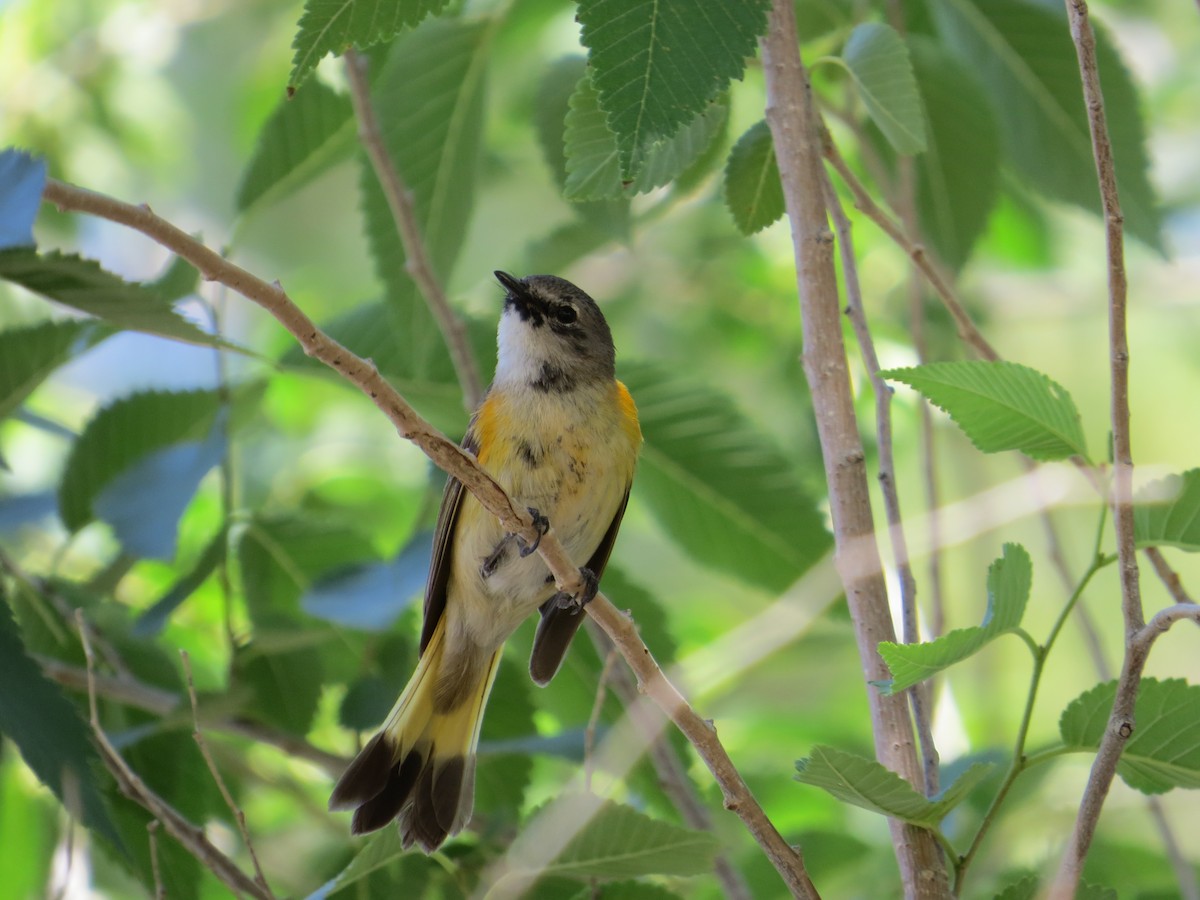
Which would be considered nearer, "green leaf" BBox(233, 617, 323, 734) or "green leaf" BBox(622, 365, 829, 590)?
"green leaf" BBox(233, 617, 323, 734)

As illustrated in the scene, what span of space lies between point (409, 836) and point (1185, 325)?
6.64 m

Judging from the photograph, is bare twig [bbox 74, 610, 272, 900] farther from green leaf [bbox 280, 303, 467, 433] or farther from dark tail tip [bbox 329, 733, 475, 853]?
green leaf [bbox 280, 303, 467, 433]

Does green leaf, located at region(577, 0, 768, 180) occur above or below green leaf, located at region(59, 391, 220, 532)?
above

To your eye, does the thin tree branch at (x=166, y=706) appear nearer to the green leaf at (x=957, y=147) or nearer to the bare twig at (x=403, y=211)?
the bare twig at (x=403, y=211)

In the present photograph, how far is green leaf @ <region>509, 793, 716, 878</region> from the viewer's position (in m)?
2.40

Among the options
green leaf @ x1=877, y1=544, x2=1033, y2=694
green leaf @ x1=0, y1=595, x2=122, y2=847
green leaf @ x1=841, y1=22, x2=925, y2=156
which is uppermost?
green leaf @ x1=841, y1=22, x2=925, y2=156

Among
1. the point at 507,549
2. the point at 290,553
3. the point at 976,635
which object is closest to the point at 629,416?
the point at 507,549

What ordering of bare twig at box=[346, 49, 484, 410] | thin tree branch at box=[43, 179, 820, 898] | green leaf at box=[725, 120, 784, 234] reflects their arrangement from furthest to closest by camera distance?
1. bare twig at box=[346, 49, 484, 410]
2. green leaf at box=[725, 120, 784, 234]
3. thin tree branch at box=[43, 179, 820, 898]

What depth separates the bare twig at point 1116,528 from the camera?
69.6 inches

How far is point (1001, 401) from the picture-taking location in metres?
2.01

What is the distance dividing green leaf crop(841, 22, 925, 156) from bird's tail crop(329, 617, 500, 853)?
1.95 metres

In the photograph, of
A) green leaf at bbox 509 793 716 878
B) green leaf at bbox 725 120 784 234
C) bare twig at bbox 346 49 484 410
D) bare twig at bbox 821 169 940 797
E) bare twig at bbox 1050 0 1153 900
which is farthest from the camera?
bare twig at bbox 346 49 484 410

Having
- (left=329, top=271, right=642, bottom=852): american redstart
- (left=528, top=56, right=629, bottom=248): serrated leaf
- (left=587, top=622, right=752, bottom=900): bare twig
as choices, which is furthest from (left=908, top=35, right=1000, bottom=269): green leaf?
(left=587, top=622, right=752, bottom=900): bare twig

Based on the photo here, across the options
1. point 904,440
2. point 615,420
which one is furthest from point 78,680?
point 904,440
